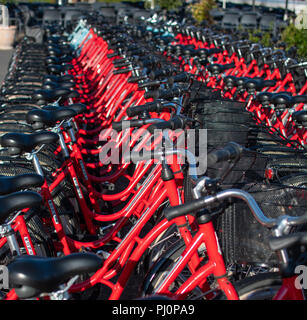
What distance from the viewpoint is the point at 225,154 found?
7.00ft

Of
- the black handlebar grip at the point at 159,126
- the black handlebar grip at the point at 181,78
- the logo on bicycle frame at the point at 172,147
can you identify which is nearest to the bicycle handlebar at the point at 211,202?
the logo on bicycle frame at the point at 172,147

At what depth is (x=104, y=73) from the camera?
8.24 m

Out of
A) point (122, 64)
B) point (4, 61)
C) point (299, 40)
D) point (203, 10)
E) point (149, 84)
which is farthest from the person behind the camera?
point (203, 10)

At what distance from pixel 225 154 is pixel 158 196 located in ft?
3.38

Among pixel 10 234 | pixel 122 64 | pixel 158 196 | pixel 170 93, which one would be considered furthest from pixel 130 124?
pixel 122 64

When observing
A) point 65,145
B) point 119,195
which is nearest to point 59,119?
point 65,145

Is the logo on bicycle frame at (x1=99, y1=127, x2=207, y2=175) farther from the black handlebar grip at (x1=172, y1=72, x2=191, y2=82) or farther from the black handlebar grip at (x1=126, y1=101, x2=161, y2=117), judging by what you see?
the black handlebar grip at (x1=172, y1=72, x2=191, y2=82)

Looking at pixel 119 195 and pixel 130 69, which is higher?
pixel 130 69

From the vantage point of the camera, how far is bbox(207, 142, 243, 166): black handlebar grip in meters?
2.09

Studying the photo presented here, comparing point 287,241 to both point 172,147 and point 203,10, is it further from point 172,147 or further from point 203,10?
point 203,10

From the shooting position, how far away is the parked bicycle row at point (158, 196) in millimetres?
2088
